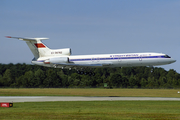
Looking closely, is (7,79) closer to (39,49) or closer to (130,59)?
(39,49)

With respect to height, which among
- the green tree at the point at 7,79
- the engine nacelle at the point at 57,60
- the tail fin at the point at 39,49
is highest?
the tail fin at the point at 39,49

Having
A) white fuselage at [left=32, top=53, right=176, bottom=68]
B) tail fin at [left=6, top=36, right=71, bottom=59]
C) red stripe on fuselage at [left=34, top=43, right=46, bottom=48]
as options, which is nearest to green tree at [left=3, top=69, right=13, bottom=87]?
tail fin at [left=6, top=36, right=71, bottom=59]

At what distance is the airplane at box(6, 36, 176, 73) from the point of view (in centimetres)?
5284

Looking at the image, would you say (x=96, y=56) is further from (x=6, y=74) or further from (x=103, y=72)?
(x=103, y=72)

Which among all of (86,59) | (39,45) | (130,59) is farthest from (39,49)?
(130,59)

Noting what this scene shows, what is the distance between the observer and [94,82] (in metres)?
138

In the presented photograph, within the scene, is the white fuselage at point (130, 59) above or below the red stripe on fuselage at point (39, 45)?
below

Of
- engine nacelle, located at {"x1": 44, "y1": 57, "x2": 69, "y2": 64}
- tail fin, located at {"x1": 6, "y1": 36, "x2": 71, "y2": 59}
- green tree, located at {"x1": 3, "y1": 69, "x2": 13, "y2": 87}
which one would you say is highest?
tail fin, located at {"x1": 6, "y1": 36, "x2": 71, "y2": 59}

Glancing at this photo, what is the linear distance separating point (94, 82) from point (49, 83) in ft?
70.6

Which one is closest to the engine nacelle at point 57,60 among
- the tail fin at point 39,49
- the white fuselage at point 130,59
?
the tail fin at point 39,49

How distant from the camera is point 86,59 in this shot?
2194 inches

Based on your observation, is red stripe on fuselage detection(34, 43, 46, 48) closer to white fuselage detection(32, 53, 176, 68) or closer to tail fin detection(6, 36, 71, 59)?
tail fin detection(6, 36, 71, 59)

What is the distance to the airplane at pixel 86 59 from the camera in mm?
52844

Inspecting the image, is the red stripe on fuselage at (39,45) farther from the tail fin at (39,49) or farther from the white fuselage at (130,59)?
the white fuselage at (130,59)
